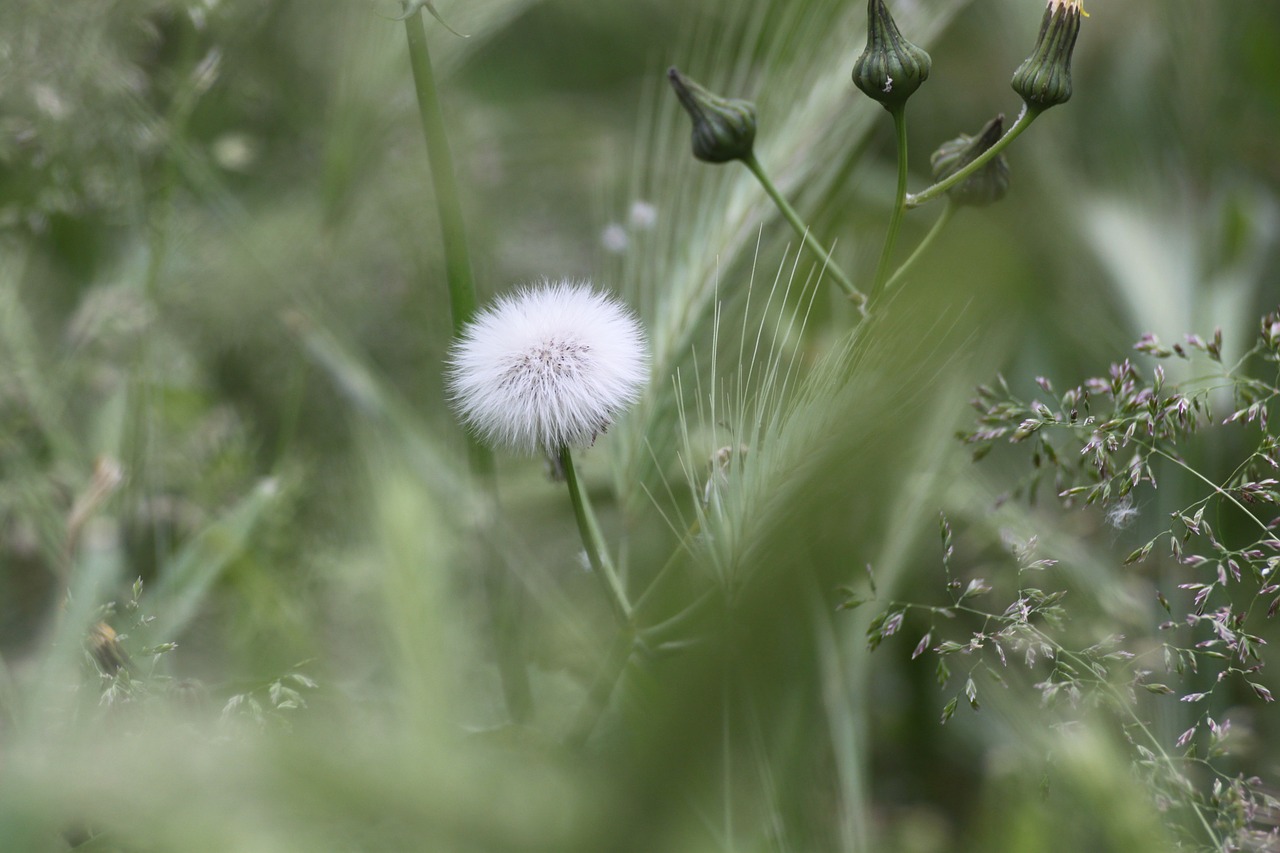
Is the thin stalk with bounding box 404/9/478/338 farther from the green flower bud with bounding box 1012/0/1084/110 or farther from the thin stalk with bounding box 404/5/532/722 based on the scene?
the green flower bud with bounding box 1012/0/1084/110

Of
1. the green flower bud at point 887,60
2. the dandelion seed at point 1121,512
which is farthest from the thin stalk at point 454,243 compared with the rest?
the dandelion seed at point 1121,512

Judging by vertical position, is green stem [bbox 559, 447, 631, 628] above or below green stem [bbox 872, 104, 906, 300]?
below

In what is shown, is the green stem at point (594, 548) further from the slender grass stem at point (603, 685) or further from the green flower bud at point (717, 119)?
the green flower bud at point (717, 119)

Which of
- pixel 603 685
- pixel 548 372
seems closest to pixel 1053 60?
pixel 548 372

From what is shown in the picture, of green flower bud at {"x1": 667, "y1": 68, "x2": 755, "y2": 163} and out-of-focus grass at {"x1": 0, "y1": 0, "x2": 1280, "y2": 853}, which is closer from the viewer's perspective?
out-of-focus grass at {"x1": 0, "y1": 0, "x2": 1280, "y2": 853}

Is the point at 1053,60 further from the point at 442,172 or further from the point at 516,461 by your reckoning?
the point at 516,461

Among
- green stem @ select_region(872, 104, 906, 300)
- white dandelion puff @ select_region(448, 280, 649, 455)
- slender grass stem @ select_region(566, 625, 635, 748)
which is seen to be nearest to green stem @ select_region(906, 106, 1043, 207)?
green stem @ select_region(872, 104, 906, 300)
